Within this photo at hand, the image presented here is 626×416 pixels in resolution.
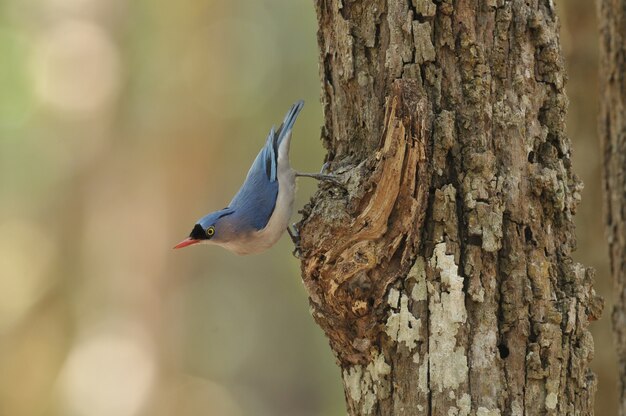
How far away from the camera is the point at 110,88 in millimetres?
10992

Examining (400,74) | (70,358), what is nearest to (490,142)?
(400,74)

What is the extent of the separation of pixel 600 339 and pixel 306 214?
240 centimetres

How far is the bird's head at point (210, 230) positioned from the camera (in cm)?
421

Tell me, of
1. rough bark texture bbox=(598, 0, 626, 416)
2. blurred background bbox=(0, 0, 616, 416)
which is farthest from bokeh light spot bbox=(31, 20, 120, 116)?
rough bark texture bbox=(598, 0, 626, 416)

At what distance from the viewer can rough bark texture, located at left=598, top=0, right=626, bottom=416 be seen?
12.9ft

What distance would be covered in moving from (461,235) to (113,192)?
8687 mm

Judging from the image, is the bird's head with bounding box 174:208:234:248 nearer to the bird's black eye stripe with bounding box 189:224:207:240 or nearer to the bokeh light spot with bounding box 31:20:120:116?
the bird's black eye stripe with bounding box 189:224:207:240

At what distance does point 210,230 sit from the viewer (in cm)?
424

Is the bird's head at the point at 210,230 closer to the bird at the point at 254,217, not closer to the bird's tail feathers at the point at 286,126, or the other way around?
the bird at the point at 254,217

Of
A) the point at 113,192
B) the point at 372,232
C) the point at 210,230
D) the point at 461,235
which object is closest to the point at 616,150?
the point at 461,235

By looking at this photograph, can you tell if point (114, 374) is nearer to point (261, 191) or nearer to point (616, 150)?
point (261, 191)

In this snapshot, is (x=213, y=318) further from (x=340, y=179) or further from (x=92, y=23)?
(x=340, y=179)

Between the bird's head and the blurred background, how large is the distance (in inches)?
241

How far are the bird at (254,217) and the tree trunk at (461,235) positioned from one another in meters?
1.39
